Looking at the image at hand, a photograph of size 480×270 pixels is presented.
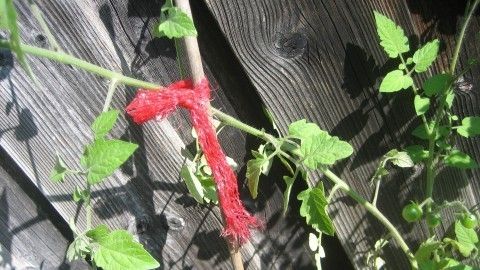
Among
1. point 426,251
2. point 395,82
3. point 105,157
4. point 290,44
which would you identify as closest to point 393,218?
point 426,251

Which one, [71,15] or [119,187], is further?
[119,187]

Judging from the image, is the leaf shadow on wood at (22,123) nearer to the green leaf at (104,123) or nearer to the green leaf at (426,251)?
the green leaf at (104,123)

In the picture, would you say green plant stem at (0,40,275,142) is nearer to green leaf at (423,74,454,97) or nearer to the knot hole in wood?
the knot hole in wood

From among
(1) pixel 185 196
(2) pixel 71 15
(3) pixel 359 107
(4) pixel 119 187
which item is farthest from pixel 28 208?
(3) pixel 359 107

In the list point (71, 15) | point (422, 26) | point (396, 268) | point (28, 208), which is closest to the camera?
point (71, 15)

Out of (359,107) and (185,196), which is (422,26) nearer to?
(359,107)
